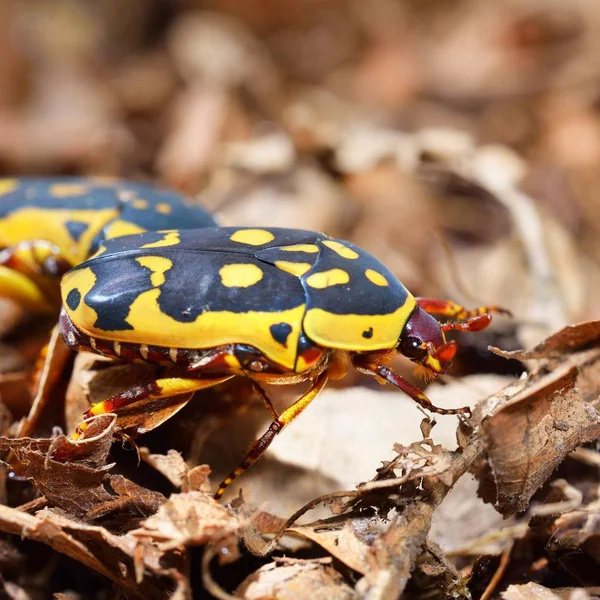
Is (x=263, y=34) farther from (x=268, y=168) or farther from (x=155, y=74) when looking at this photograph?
(x=268, y=168)

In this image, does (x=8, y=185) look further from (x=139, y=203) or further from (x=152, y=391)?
(x=152, y=391)

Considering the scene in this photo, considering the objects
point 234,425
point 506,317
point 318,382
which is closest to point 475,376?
point 506,317

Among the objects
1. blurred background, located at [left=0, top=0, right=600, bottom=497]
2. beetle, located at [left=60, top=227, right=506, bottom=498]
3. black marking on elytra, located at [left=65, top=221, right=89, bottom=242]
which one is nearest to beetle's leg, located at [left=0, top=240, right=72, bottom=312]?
black marking on elytra, located at [left=65, top=221, right=89, bottom=242]

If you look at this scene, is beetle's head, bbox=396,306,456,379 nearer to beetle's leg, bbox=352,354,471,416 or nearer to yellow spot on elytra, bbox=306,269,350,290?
beetle's leg, bbox=352,354,471,416

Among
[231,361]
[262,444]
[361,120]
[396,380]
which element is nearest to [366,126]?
[361,120]

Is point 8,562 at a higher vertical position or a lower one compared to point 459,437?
lower

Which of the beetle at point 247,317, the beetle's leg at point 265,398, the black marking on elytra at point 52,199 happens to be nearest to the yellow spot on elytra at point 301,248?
the beetle at point 247,317

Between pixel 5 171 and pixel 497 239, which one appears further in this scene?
pixel 5 171
